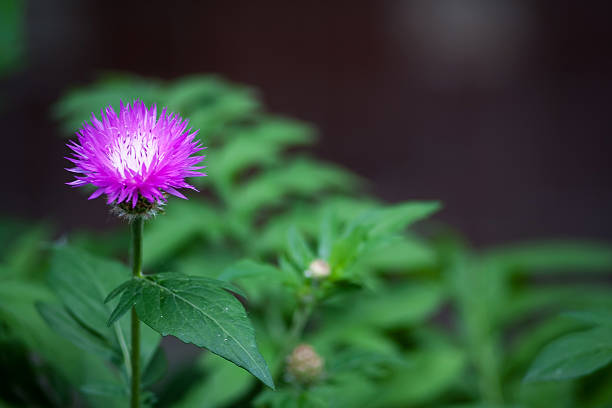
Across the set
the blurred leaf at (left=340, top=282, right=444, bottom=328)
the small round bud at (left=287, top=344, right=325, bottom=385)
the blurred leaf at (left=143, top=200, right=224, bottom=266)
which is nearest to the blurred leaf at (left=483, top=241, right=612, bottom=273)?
the blurred leaf at (left=340, top=282, right=444, bottom=328)

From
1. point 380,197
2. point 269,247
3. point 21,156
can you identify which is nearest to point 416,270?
point 269,247

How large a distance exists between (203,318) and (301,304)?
354mm

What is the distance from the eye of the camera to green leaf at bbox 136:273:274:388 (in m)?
0.64

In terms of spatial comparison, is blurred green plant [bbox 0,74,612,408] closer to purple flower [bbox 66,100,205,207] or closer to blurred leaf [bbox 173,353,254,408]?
blurred leaf [bbox 173,353,254,408]

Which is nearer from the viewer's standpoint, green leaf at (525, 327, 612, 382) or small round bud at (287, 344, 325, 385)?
green leaf at (525, 327, 612, 382)

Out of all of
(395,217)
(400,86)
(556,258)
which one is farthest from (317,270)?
(400,86)

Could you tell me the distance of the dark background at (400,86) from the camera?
12.1 feet

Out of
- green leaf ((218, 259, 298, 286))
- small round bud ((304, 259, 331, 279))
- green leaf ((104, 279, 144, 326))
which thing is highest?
small round bud ((304, 259, 331, 279))

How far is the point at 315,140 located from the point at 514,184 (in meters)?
1.43

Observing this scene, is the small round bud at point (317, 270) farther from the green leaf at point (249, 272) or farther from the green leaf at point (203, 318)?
the green leaf at point (203, 318)

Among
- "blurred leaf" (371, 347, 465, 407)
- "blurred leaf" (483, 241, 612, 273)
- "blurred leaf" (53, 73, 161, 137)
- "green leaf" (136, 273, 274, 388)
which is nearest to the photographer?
"green leaf" (136, 273, 274, 388)

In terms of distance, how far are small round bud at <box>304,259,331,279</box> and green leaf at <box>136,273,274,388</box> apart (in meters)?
0.25

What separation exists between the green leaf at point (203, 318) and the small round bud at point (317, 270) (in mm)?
248

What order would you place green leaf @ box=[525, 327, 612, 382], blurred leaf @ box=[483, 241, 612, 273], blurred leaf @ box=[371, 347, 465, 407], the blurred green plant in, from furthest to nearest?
1. blurred leaf @ box=[483, 241, 612, 273]
2. blurred leaf @ box=[371, 347, 465, 407]
3. the blurred green plant
4. green leaf @ box=[525, 327, 612, 382]
